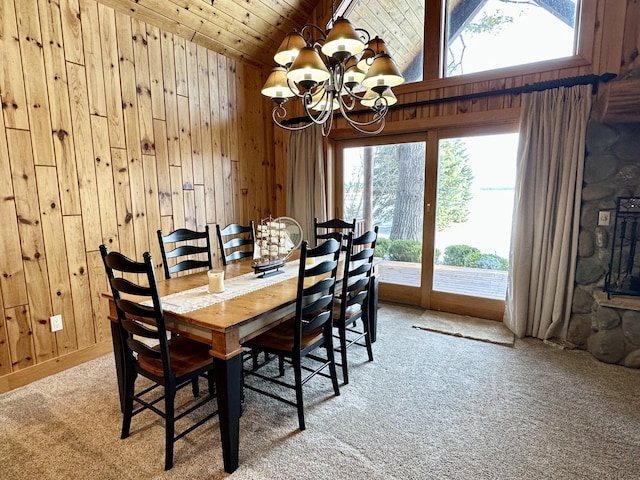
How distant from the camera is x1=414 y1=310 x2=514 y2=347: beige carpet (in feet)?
10.3

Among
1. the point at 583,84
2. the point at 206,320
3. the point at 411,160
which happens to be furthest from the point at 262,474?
the point at 583,84

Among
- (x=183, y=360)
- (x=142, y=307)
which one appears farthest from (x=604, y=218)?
(x=142, y=307)

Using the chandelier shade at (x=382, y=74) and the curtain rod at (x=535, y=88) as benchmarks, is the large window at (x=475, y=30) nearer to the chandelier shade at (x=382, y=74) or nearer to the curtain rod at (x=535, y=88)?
the curtain rod at (x=535, y=88)

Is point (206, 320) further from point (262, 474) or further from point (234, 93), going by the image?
point (234, 93)

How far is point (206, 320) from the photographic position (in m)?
1.60

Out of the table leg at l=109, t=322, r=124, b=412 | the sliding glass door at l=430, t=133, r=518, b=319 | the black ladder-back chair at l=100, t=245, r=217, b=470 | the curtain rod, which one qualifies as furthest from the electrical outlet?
the curtain rod

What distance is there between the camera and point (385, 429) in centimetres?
196

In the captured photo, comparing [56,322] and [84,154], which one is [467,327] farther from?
[84,154]

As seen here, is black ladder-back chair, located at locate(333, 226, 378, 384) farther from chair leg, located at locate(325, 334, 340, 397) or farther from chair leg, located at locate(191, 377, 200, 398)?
chair leg, located at locate(191, 377, 200, 398)

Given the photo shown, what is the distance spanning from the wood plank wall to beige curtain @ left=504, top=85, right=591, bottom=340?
313 cm

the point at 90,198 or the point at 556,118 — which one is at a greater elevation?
the point at 556,118

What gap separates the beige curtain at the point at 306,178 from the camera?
4176 millimetres

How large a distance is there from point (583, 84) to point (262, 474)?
3611mm

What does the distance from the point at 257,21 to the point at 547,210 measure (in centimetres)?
344
